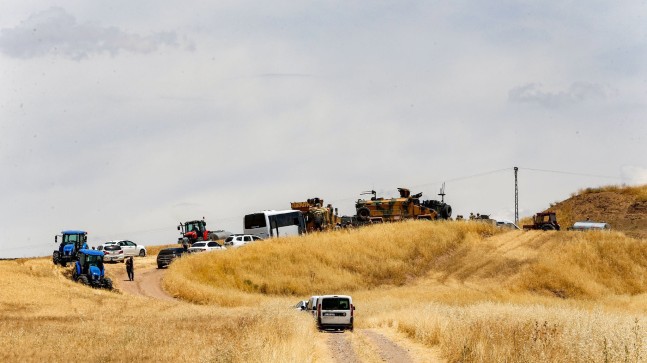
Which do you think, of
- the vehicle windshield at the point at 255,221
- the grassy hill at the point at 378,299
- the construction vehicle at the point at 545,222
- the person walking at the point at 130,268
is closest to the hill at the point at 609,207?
the grassy hill at the point at 378,299

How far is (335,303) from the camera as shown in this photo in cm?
3272

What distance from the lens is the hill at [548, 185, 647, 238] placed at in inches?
3435

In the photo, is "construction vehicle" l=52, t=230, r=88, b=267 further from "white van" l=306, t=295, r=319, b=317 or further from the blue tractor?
"white van" l=306, t=295, r=319, b=317

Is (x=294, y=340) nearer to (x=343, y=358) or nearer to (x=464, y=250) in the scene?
(x=343, y=358)

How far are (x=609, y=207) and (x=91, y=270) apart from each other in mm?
68052

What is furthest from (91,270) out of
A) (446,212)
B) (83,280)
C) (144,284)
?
(446,212)

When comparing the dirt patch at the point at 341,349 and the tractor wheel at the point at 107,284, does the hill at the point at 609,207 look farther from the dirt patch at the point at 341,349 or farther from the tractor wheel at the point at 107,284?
the dirt patch at the point at 341,349

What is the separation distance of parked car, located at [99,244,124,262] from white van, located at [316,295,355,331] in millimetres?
36036

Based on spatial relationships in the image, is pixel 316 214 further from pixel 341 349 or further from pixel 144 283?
pixel 341 349

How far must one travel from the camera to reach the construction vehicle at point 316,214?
69688mm

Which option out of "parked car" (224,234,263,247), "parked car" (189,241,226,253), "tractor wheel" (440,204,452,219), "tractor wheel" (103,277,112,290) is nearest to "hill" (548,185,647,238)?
"tractor wheel" (440,204,452,219)

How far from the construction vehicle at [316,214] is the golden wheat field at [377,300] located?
5.83 m

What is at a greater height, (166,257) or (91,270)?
(166,257)

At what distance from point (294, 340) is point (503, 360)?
7807 millimetres
